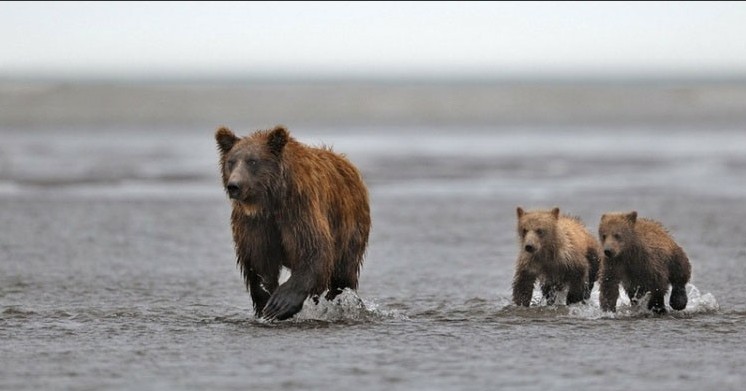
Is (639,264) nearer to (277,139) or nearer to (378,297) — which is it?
(378,297)

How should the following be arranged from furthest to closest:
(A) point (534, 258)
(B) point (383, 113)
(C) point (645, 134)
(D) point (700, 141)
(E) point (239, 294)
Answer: (B) point (383, 113) → (C) point (645, 134) → (D) point (700, 141) → (E) point (239, 294) → (A) point (534, 258)

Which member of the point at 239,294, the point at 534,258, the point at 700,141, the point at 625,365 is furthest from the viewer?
the point at 700,141

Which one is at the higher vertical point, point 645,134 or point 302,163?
point 645,134

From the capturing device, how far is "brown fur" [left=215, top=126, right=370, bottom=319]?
29.1 ft

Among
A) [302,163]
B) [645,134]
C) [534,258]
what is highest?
[645,134]

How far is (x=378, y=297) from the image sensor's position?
34.8 feet

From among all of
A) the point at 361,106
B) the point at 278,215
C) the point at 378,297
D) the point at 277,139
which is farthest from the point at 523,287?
the point at 361,106

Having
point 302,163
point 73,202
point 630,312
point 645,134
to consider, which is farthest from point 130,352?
point 645,134

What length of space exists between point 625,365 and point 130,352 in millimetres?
2861

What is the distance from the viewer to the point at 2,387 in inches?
271

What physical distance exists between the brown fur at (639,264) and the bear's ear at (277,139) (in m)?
2.46

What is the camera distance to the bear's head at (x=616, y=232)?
9.61 metres

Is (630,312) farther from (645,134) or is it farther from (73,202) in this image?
(645,134)

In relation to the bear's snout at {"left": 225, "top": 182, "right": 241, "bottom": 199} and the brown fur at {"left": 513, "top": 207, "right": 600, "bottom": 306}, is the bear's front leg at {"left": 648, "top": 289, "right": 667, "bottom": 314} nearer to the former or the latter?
the brown fur at {"left": 513, "top": 207, "right": 600, "bottom": 306}
